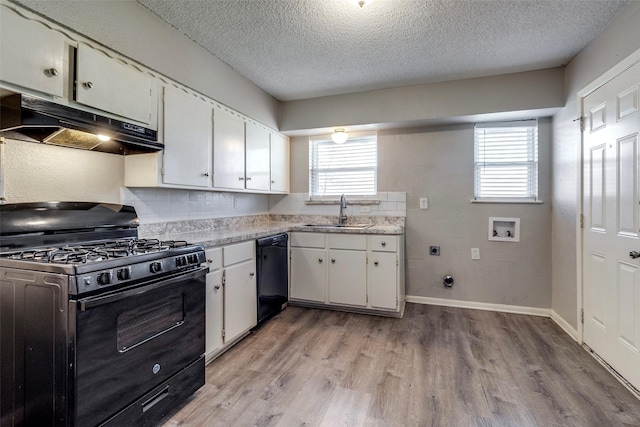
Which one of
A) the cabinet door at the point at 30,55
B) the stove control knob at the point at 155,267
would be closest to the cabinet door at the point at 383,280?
the stove control knob at the point at 155,267

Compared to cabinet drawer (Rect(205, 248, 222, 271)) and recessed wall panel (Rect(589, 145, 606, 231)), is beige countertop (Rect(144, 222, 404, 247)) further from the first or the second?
recessed wall panel (Rect(589, 145, 606, 231))

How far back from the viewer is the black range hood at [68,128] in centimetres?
135

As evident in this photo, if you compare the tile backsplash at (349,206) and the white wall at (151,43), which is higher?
the white wall at (151,43)

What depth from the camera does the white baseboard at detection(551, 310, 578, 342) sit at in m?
2.56

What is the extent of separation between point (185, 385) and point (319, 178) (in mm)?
2727

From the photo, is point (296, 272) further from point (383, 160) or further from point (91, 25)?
point (91, 25)

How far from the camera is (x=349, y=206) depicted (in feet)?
12.3

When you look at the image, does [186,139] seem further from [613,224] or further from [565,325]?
[565,325]

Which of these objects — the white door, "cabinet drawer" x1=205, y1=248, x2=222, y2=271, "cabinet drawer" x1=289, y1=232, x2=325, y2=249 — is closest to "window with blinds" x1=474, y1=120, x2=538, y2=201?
the white door

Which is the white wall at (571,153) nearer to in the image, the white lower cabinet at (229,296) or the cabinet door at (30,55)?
the white lower cabinet at (229,296)

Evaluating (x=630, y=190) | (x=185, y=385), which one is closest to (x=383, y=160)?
(x=630, y=190)

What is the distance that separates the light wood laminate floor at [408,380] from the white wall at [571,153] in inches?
16.3

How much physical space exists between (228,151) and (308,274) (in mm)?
1499

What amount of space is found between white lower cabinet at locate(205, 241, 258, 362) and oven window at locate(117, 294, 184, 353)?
47cm
